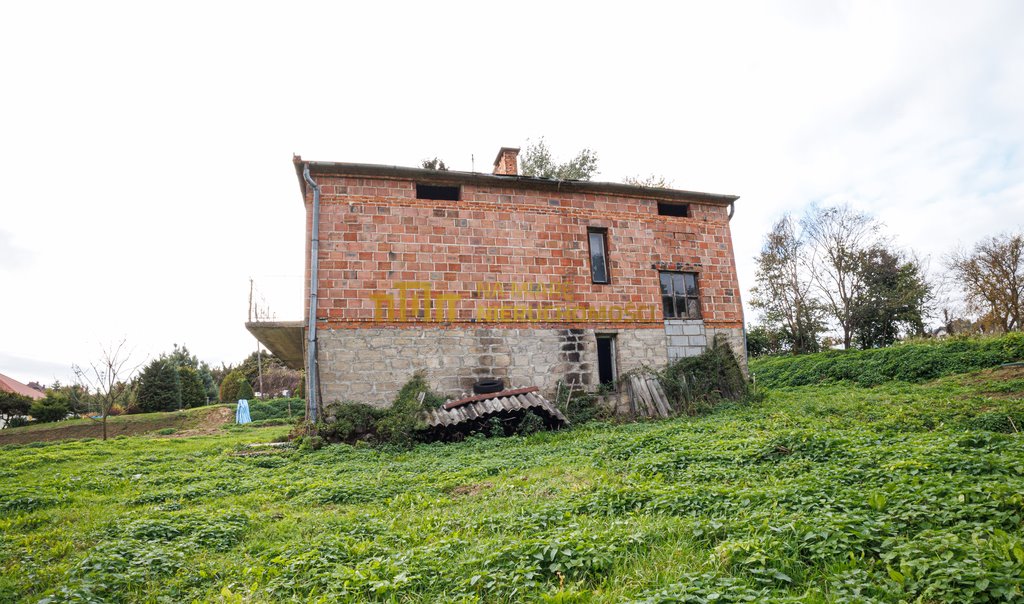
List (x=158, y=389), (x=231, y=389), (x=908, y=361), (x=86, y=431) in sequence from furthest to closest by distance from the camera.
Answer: (x=231, y=389)
(x=158, y=389)
(x=86, y=431)
(x=908, y=361)

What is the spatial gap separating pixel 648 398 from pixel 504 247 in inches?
204

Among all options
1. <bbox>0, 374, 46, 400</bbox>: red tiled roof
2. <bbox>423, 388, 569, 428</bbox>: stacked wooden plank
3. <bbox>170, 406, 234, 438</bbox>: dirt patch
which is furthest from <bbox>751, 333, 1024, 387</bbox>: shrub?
<bbox>0, 374, 46, 400</bbox>: red tiled roof

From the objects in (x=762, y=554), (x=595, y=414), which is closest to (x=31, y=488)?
(x=762, y=554)

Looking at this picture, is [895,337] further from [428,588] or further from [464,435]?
[428,588]

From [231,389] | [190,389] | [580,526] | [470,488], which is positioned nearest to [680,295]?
[470,488]

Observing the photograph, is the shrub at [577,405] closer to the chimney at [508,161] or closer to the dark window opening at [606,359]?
the dark window opening at [606,359]

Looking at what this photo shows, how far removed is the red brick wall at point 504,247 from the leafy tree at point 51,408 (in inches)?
879

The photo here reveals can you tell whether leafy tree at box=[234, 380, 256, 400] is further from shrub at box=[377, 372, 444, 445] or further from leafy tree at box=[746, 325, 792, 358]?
leafy tree at box=[746, 325, 792, 358]

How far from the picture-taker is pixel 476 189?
13.1m

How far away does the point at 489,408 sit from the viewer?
35.6 ft

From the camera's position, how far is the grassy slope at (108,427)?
64.0 ft

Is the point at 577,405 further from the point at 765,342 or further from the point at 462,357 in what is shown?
the point at 765,342

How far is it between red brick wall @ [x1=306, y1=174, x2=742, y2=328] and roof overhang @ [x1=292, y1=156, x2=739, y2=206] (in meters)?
0.17

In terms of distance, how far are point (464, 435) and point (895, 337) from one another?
968 inches
